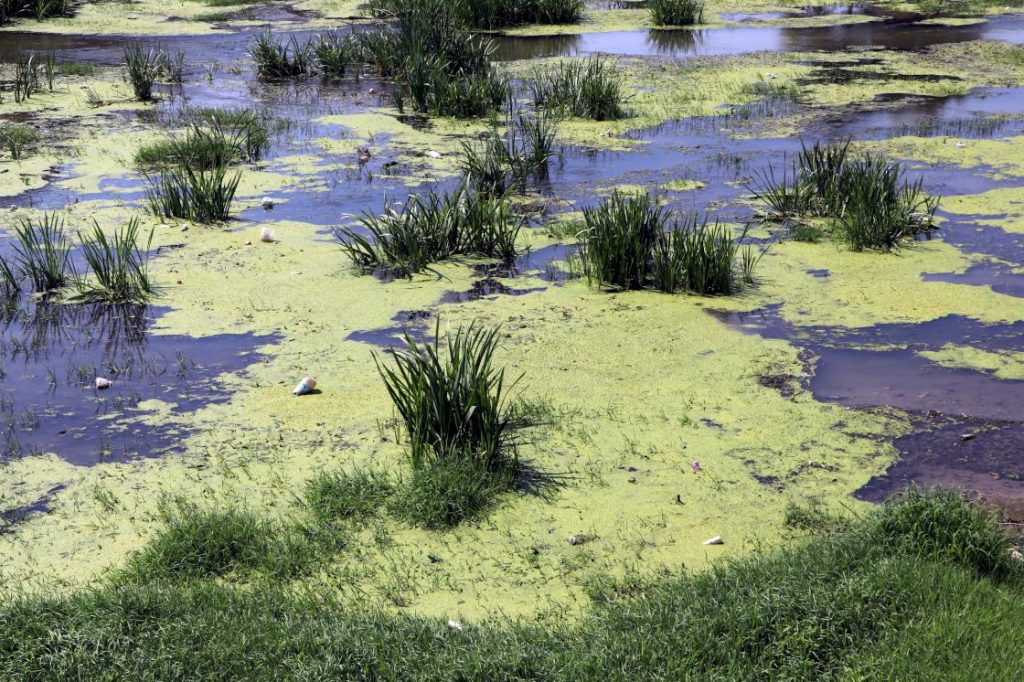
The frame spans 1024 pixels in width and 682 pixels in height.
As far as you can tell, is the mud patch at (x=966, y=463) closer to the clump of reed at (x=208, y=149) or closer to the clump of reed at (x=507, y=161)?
the clump of reed at (x=507, y=161)

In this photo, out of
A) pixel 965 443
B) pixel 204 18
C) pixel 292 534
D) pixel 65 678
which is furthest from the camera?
pixel 204 18

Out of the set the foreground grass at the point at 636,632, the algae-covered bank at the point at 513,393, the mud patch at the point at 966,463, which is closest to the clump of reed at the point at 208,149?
the algae-covered bank at the point at 513,393

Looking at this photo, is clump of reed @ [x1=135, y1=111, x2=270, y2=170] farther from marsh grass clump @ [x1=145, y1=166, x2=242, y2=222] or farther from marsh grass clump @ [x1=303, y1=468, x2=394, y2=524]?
marsh grass clump @ [x1=303, y1=468, x2=394, y2=524]

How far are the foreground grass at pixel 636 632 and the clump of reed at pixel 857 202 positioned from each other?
381 cm

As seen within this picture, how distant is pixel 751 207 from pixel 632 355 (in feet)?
9.33

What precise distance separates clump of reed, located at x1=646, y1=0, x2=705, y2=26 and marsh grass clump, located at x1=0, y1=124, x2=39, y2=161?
387 inches

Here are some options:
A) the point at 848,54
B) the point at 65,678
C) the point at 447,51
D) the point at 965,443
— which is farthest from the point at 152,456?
the point at 848,54

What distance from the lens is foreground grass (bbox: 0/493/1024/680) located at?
10.5ft

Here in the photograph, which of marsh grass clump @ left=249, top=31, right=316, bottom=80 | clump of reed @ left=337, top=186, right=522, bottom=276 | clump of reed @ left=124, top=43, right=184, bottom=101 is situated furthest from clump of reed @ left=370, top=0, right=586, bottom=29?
clump of reed @ left=337, top=186, right=522, bottom=276

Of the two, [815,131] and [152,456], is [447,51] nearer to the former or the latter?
[815,131]

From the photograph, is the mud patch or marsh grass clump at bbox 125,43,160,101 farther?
marsh grass clump at bbox 125,43,160,101

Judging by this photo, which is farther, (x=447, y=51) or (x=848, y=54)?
(x=848, y=54)

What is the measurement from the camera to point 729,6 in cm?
1914

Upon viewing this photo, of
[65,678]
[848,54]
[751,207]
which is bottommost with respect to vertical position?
[65,678]
